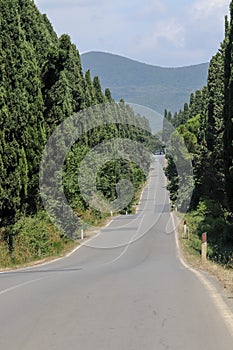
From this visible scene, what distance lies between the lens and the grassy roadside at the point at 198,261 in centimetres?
1313

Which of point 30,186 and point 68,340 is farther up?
point 30,186

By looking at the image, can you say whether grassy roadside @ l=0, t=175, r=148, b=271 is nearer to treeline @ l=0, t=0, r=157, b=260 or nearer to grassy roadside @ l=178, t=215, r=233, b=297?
treeline @ l=0, t=0, r=157, b=260

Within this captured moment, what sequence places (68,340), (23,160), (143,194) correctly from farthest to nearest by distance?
(143,194) < (23,160) < (68,340)

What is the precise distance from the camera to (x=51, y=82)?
2761 cm

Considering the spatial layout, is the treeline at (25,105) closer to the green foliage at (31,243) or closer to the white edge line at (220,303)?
the green foliage at (31,243)

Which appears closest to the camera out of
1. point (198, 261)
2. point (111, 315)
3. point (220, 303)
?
point (111, 315)

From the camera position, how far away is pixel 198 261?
20953mm

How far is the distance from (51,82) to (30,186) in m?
A: 5.80

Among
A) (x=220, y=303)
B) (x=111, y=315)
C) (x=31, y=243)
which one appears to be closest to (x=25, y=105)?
(x=31, y=243)

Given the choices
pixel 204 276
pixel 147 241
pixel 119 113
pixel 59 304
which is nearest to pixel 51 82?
pixel 147 241

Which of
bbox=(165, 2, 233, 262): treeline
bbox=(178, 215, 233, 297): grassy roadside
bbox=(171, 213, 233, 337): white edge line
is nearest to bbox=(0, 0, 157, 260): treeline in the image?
bbox=(178, 215, 233, 297): grassy roadside

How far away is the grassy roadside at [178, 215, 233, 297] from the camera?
1313cm

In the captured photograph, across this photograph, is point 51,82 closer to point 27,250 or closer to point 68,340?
point 27,250

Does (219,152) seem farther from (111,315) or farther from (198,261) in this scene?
(111,315)
